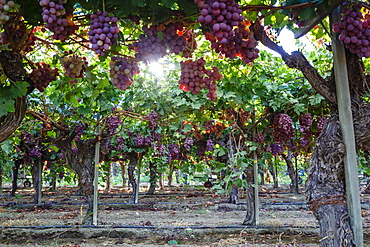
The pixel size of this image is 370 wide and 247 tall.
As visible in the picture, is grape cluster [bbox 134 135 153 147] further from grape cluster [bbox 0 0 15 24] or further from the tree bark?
grape cluster [bbox 0 0 15 24]

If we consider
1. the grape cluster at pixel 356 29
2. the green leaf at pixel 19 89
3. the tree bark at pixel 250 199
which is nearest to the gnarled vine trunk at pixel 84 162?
the tree bark at pixel 250 199

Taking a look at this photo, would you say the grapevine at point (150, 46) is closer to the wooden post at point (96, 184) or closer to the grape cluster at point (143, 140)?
the wooden post at point (96, 184)

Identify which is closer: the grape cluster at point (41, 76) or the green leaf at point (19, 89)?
Result: the green leaf at point (19, 89)

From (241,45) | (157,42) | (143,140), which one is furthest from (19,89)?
(143,140)

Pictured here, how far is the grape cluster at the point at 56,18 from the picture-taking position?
1.49 m

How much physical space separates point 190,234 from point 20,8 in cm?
582

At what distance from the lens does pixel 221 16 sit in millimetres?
1494

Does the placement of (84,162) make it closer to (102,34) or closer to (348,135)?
(348,135)

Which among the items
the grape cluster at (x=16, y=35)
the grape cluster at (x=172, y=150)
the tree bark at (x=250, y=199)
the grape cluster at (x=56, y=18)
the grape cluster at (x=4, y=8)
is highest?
the grape cluster at (x=172, y=150)

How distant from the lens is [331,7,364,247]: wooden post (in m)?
2.41

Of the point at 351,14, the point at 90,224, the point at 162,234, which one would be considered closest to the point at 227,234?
the point at 162,234

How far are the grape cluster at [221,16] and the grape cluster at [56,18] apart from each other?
2.19ft

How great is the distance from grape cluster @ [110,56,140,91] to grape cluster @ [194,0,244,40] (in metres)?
0.55

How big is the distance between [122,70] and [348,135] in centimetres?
181
